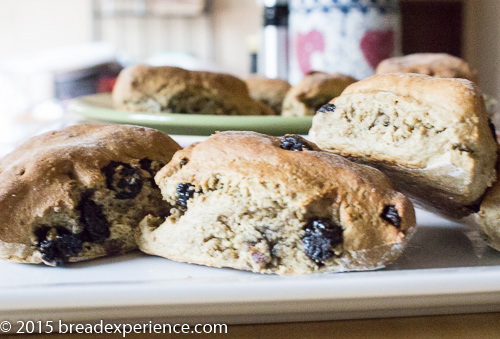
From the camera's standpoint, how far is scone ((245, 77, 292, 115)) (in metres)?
1.40

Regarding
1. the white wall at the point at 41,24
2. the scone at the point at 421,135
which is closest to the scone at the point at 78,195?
the scone at the point at 421,135

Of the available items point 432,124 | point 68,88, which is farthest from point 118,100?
point 68,88

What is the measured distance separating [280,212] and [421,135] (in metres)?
0.20

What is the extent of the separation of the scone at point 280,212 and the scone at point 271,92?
78 cm

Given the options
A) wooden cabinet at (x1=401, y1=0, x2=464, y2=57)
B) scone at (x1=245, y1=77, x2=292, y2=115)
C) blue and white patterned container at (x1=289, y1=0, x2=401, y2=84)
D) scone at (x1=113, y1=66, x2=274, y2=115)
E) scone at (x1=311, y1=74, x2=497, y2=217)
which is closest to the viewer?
scone at (x1=311, y1=74, x2=497, y2=217)

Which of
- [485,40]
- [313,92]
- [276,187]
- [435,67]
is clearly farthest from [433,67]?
[485,40]

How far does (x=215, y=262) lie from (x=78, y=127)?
34 cm

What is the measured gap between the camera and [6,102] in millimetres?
2980

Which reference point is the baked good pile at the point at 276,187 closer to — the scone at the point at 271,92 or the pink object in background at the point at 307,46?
the scone at the point at 271,92

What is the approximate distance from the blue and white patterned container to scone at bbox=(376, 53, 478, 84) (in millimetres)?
804

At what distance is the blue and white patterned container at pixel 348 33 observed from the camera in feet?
6.34

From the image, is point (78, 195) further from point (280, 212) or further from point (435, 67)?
point (435, 67)

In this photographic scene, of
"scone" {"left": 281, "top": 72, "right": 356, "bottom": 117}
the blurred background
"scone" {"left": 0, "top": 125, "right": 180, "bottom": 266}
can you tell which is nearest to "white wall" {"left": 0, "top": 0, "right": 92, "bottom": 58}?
the blurred background

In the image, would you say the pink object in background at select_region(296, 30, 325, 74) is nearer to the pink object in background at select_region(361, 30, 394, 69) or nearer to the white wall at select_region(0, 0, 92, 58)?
the pink object in background at select_region(361, 30, 394, 69)
